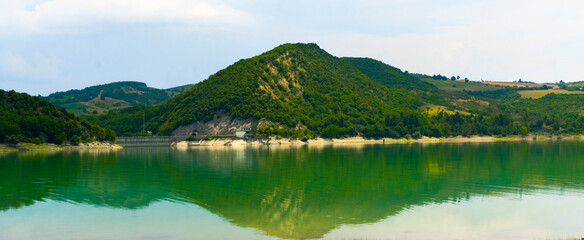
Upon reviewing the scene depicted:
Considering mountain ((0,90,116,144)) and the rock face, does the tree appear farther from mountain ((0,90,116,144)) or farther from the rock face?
the rock face

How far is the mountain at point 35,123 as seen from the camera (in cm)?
12681

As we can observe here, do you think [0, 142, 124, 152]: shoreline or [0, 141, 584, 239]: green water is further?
[0, 142, 124, 152]: shoreline

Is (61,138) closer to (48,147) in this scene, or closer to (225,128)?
(48,147)

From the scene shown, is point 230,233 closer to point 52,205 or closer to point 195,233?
point 195,233

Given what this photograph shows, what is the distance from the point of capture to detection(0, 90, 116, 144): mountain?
12681 centimetres

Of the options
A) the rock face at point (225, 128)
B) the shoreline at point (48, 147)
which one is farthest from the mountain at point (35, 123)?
the rock face at point (225, 128)

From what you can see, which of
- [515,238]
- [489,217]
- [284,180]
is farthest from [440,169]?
[515,238]

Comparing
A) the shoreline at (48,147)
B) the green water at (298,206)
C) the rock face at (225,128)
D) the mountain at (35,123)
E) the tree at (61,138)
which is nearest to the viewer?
the green water at (298,206)

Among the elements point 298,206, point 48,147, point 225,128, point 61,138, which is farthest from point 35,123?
point 298,206

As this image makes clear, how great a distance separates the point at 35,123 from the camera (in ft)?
440

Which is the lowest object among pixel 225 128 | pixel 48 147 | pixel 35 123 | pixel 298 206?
pixel 298 206

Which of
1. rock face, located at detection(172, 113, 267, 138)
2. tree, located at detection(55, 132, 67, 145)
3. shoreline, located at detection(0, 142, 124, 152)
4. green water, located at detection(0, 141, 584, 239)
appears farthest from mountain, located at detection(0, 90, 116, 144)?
green water, located at detection(0, 141, 584, 239)

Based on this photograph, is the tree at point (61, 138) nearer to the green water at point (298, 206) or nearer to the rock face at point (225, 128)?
the rock face at point (225, 128)

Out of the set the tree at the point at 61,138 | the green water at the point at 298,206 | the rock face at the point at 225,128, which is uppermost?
the rock face at the point at 225,128
